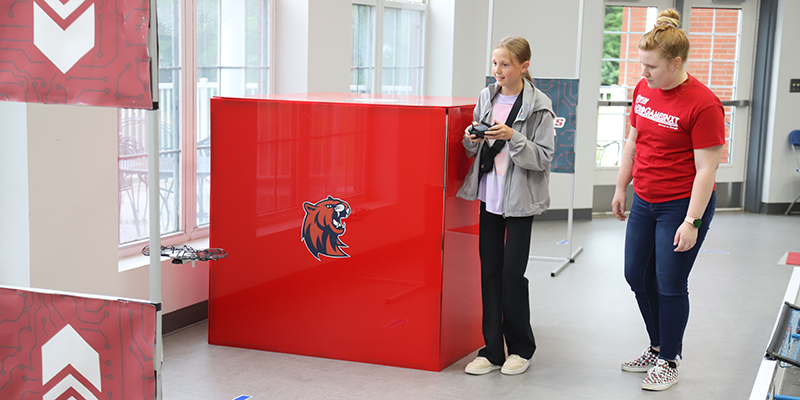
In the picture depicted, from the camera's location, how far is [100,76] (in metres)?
1.91

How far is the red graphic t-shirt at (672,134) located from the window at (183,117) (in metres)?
2.25

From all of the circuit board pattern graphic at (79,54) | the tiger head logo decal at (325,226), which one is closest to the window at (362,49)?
the tiger head logo decal at (325,226)

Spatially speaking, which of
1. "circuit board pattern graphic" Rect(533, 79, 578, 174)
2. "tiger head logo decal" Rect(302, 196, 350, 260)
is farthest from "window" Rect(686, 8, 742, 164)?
"tiger head logo decal" Rect(302, 196, 350, 260)

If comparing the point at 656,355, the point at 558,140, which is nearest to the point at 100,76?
the point at 656,355

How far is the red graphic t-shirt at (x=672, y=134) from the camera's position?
2900 millimetres

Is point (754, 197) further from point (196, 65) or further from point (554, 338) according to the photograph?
point (196, 65)

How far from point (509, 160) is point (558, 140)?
8.41ft

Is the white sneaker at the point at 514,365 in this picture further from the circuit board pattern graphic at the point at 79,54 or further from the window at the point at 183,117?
the circuit board pattern graphic at the point at 79,54

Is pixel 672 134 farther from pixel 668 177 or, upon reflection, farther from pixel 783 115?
pixel 783 115

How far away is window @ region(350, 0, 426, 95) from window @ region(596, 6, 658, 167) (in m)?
2.02

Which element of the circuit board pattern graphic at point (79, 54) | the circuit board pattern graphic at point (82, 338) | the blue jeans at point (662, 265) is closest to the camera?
the circuit board pattern graphic at point (79, 54)

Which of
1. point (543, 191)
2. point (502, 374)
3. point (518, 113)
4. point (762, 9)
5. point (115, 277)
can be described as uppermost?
point (762, 9)

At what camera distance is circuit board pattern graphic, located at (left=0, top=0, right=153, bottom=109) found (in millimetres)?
1885

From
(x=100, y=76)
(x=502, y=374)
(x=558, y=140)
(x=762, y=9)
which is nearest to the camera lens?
(x=100, y=76)
